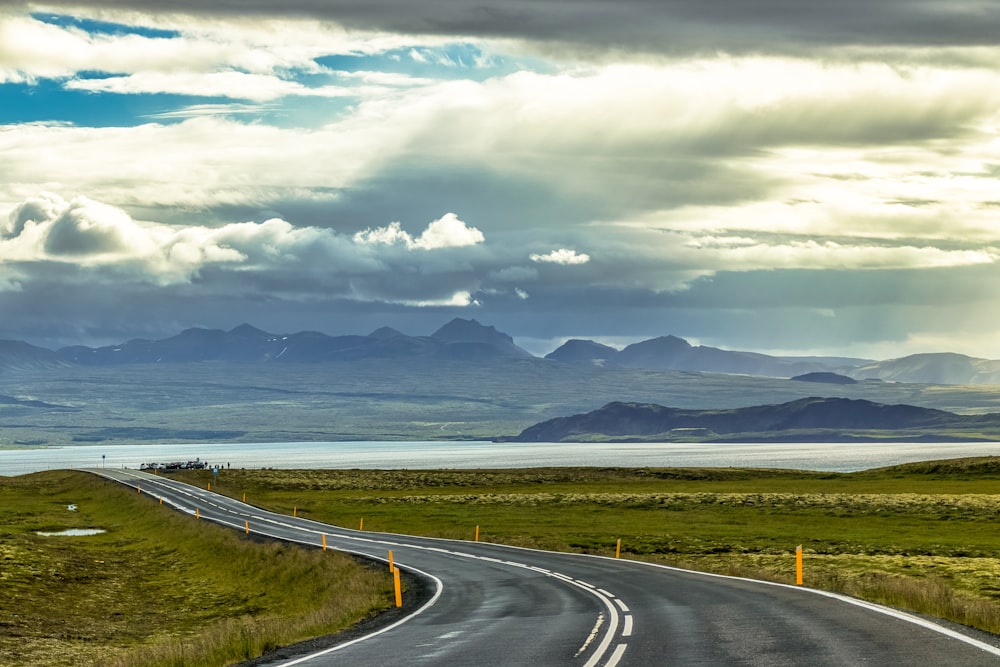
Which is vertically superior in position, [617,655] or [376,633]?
[617,655]

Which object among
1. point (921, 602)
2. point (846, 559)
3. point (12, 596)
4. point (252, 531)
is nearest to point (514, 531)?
point (252, 531)

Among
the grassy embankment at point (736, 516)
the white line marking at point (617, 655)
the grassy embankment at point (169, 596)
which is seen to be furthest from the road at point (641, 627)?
the grassy embankment at point (169, 596)

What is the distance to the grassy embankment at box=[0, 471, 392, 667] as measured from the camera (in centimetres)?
2866

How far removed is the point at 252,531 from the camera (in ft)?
229

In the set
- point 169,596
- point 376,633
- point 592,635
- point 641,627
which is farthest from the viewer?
point 169,596

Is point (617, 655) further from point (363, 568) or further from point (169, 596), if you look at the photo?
point (169, 596)

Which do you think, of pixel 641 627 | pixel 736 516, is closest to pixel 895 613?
pixel 641 627

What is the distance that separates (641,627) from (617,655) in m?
4.54

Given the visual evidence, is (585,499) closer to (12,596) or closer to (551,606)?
(12,596)

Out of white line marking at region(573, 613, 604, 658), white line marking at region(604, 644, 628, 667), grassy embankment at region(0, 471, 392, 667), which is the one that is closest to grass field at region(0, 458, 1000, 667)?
grassy embankment at region(0, 471, 392, 667)

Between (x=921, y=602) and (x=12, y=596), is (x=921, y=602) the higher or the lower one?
the higher one

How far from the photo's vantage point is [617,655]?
18.6 metres

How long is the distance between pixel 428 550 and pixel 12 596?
20169 mm

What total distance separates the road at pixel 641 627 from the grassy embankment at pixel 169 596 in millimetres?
3203
